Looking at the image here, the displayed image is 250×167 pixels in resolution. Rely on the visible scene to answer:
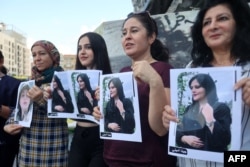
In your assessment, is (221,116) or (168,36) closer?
(221,116)

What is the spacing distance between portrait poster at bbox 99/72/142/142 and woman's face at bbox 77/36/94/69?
1.78 feet

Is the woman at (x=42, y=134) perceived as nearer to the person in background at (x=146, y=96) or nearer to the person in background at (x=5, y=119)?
the person in background at (x=5, y=119)

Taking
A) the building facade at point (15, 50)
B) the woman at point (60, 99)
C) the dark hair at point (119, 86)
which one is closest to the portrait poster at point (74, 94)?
the woman at point (60, 99)

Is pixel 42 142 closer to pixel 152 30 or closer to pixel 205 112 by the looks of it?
pixel 152 30

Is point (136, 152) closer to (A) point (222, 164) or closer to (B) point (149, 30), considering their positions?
(A) point (222, 164)

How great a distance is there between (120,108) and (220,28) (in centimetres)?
67

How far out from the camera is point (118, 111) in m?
1.81

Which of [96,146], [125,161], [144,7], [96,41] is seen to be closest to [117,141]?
[125,161]

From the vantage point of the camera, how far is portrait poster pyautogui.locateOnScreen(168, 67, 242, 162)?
1.37 m

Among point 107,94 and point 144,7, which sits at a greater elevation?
point 144,7

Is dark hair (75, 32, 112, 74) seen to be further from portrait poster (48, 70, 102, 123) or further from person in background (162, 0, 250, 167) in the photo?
person in background (162, 0, 250, 167)

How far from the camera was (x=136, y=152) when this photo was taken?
181 centimetres

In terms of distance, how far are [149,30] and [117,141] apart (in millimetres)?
702

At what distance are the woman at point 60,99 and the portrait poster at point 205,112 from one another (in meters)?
0.99
